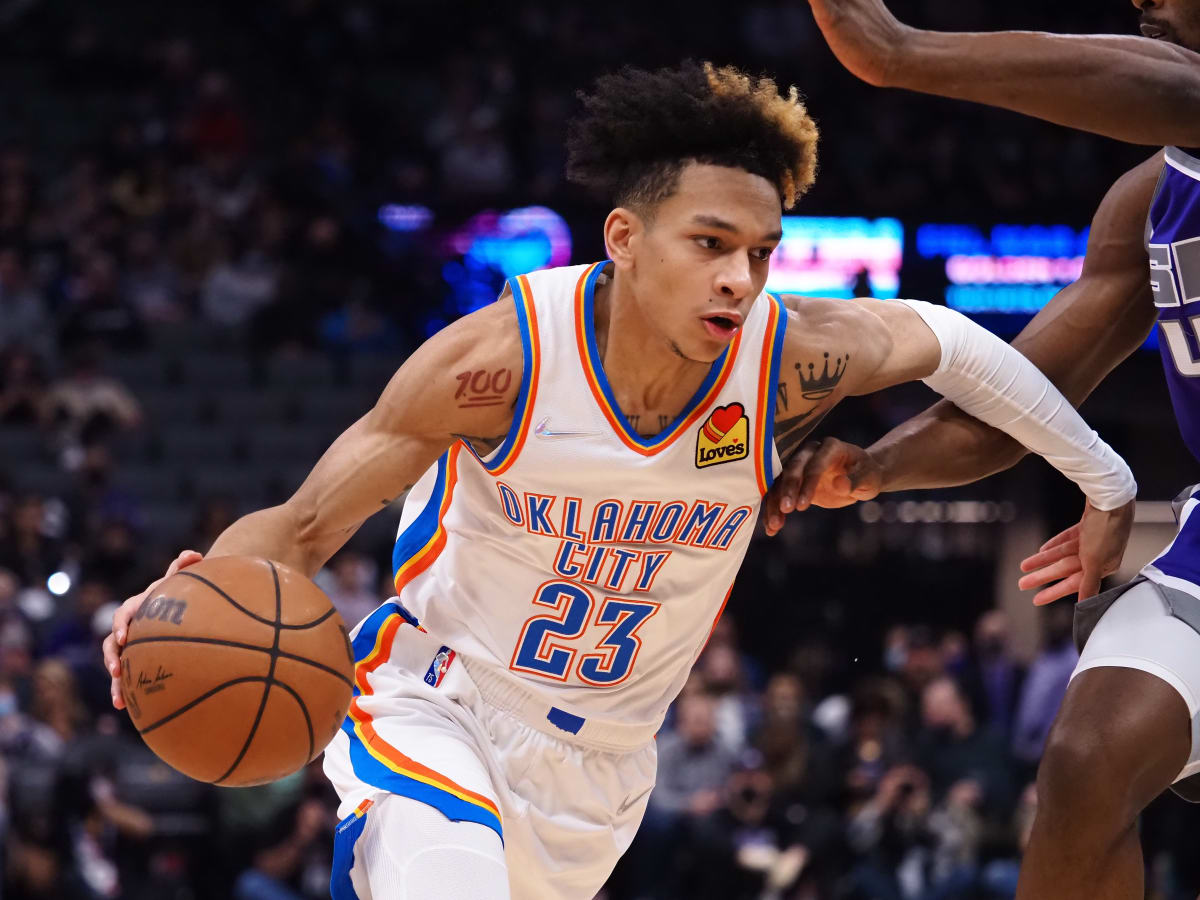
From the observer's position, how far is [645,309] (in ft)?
12.6

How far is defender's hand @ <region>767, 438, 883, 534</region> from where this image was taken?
13.6 ft

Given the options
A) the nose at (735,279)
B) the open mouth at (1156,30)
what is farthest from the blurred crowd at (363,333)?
the open mouth at (1156,30)

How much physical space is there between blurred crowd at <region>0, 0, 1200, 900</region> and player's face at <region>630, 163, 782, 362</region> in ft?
16.8

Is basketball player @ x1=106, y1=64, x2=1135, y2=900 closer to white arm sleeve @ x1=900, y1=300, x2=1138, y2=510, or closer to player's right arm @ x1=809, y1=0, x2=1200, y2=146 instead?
white arm sleeve @ x1=900, y1=300, x2=1138, y2=510

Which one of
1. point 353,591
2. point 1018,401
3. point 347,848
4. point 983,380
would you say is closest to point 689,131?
point 983,380

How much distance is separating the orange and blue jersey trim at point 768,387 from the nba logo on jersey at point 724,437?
4cm

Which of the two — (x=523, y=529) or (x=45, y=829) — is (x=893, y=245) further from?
(x=523, y=529)

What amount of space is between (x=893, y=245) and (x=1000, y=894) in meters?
6.17

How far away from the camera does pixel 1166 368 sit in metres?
4.01

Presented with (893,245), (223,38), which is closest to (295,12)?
(223,38)

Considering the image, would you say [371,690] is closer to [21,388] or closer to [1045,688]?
[1045,688]

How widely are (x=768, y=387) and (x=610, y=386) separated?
1.33 ft

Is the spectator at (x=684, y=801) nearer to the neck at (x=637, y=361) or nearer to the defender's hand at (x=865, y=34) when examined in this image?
the neck at (x=637, y=361)

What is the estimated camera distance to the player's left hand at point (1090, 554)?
4.35m
